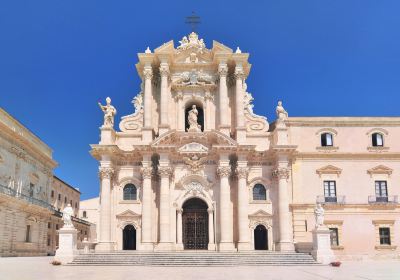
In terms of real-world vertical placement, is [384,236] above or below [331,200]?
below

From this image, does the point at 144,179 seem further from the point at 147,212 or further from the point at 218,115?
the point at 218,115

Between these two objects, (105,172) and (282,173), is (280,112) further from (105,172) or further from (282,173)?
(105,172)

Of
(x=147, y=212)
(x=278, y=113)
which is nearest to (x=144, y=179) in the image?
(x=147, y=212)

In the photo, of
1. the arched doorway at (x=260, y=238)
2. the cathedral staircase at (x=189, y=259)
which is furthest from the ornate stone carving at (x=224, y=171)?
the cathedral staircase at (x=189, y=259)

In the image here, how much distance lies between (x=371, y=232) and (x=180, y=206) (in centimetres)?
1496

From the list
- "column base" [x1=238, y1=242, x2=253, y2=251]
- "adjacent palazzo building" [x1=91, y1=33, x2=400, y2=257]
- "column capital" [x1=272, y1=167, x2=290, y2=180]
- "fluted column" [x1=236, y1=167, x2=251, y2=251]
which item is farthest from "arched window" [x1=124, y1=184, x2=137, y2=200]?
"column capital" [x1=272, y1=167, x2=290, y2=180]

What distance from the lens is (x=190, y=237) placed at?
37.1 meters

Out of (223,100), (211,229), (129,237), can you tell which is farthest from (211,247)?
(223,100)

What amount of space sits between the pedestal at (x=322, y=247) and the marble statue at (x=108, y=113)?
17.9m

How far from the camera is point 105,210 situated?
1412 inches

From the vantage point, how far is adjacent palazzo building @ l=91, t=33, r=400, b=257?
36.0 meters

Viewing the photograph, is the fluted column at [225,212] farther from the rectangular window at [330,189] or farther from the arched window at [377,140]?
the arched window at [377,140]

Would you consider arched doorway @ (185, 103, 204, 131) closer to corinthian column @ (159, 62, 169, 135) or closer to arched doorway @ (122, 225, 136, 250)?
corinthian column @ (159, 62, 169, 135)

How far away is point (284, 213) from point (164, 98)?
1326 cm
